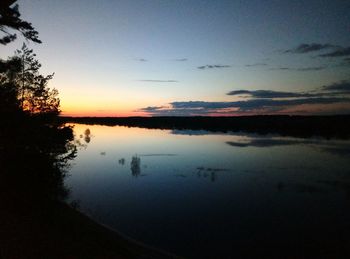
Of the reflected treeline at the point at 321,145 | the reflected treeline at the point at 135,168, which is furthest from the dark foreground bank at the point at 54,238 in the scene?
the reflected treeline at the point at 321,145

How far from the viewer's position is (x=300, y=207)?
19.7 metres

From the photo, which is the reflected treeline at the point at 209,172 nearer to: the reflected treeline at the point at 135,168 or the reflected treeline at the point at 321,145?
the reflected treeline at the point at 135,168

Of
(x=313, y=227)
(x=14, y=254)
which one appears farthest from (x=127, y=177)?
(x=14, y=254)

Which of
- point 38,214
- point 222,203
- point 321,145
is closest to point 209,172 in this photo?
point 222,203

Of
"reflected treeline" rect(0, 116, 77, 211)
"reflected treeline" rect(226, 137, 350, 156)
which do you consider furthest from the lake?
"reflected treeline" rect(226, 137, 350, 156)

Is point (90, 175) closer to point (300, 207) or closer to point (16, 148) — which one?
point (16, 148)

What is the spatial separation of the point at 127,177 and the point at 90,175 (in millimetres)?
4222

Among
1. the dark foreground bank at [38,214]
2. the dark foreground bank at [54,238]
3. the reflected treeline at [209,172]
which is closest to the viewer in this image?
the dark foreground bank at [54,238]

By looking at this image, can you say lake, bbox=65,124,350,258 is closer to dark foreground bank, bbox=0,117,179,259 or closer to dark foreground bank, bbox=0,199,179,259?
dark foreground bank, bbox=0,117,179,259

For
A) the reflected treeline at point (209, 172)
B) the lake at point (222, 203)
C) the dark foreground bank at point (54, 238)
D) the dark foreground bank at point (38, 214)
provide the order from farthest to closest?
1. the reflected treeline at point (209, 172)
2. the lake at point (222, 203)
3. the dark foreground bank at point (38, 214)
4. the dark foreground bank at point (54, 238)

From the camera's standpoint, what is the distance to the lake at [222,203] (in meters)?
15.2

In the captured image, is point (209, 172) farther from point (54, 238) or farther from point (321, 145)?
point (321, 145)

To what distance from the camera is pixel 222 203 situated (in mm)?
21000

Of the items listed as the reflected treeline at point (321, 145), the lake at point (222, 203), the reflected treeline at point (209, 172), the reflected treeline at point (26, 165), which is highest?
the reflected treeline at point (26, 165)
